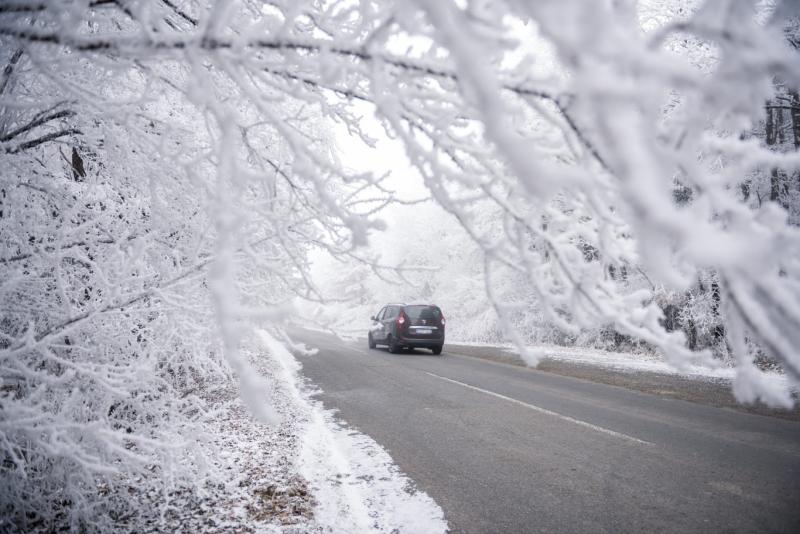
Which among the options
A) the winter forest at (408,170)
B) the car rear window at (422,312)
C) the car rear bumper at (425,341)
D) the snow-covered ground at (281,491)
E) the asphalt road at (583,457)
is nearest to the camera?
the winter forest at (408,170)

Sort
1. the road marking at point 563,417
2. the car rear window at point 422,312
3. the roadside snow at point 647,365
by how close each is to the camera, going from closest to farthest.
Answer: the road marking at point 563,417 → the roadside snow at point 647,365 → the car rear window at point 422,312

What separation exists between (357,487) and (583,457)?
228cm

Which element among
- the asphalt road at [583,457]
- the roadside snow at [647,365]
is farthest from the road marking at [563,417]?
the roadside snow at [647,365]

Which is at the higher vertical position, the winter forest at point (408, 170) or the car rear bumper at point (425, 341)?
the winter forest at point (408, 170)

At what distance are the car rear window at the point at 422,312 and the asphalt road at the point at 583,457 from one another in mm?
6336

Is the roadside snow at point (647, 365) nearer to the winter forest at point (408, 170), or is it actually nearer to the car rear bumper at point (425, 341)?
the car rear bumper at point (425, 341)

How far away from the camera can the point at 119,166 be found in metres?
2.91

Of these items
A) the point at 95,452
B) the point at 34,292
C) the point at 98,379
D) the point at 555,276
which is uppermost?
the point at 555,276

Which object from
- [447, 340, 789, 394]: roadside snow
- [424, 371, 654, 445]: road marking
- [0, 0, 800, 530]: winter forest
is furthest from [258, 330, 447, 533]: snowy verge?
[447, 340, 789, 394]: roadside snow

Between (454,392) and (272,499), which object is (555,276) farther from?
(454,392)

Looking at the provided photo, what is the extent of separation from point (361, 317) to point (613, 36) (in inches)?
1423

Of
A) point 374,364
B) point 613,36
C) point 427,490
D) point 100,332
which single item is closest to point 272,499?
point 427,490

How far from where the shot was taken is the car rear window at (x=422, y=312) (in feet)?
45.4

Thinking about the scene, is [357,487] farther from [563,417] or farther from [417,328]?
[417,328]
